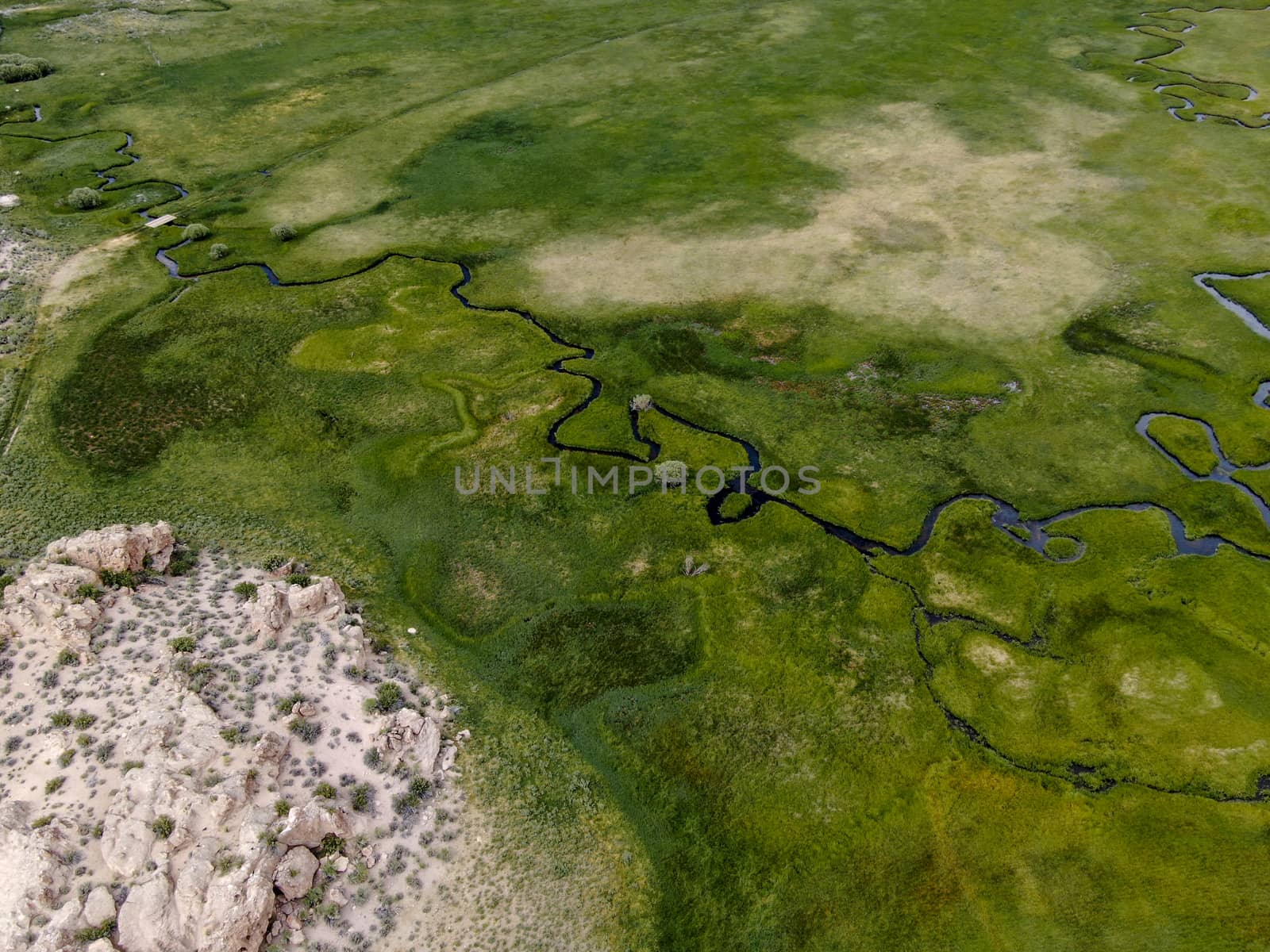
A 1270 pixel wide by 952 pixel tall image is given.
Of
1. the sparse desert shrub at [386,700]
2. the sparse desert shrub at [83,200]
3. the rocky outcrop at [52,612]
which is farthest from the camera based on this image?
the sparse desert shrub at [83,200]

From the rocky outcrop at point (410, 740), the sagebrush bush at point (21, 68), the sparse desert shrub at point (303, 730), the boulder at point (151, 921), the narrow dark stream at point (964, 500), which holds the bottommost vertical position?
the narrow dark stream at point (964, 500)

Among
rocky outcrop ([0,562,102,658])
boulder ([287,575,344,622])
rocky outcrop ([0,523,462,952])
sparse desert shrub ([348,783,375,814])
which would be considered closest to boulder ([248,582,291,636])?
rocky outcrop ([0,523,462,952])

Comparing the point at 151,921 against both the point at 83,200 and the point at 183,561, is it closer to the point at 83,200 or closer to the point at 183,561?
the point at 183,561

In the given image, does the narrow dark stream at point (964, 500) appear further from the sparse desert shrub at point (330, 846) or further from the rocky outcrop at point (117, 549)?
the sparse desert shrub at point (330, 846)

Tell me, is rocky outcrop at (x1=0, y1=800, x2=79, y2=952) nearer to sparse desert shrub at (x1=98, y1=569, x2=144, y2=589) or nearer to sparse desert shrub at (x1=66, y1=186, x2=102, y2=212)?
sparse desert shrub at (x1=98, y1=569, x2=144, y2=589)

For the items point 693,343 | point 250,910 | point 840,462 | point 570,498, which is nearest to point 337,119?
point 693,343

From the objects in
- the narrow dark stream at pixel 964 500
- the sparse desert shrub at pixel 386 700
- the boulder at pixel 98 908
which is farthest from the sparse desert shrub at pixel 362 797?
the narrow dark stream at pixel 964 500
